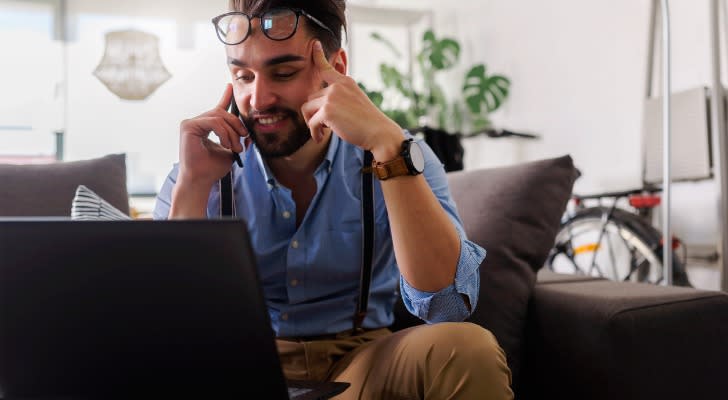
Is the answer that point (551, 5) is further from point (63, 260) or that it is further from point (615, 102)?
point (63, 260)

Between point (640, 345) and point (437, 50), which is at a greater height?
point (437, 50)

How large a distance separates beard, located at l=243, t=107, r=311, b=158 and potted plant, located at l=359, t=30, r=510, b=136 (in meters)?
2.92

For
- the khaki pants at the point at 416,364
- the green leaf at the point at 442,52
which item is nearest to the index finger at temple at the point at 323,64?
the khaki pants at the point at 416,364

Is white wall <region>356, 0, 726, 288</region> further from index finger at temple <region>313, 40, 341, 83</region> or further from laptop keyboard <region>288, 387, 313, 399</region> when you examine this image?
laptop keyboard <region>288, 387, 313, 399</region>

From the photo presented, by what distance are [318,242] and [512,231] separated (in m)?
0.43

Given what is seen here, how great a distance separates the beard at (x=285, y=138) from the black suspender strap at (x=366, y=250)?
127 millimetres

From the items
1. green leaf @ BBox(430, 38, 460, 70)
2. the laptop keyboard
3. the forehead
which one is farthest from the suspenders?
green leaf @ BBox(430, 38, 460, 70)

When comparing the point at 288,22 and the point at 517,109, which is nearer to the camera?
the point at 288,22

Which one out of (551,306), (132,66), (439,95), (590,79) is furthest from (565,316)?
(439,95)

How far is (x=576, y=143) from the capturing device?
3.52 meters

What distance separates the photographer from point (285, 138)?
46.8 inches

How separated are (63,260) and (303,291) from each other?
62 cm

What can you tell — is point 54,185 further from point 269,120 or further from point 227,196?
point 269,120

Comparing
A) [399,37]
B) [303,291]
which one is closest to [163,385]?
[303,291]
